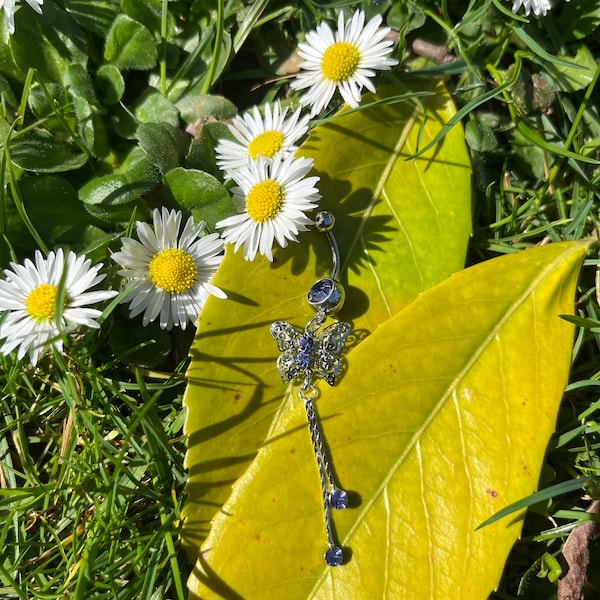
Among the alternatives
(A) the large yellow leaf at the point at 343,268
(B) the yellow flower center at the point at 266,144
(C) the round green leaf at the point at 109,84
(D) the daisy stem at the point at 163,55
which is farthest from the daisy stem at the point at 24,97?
(A) the large yellow leaf at the point at 343,268

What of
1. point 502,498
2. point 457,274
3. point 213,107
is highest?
point 213,107

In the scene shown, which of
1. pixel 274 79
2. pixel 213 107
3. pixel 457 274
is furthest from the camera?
pixel 274 79

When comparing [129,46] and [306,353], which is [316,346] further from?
[129,46]

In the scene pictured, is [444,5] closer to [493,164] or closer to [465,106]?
[465,106]

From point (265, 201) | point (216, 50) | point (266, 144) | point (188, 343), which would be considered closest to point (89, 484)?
point (188, 343)

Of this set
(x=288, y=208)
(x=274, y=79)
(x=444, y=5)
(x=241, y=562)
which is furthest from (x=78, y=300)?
(x=444, y=5)

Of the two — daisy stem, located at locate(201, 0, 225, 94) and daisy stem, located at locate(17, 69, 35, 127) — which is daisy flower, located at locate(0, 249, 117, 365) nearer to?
daisy stem, located at locate(17, 69, 35, 127)

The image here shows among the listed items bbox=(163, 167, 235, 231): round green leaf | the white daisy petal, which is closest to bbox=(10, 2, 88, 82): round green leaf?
bbox=(163, 167, 235, 231): round green leaf
